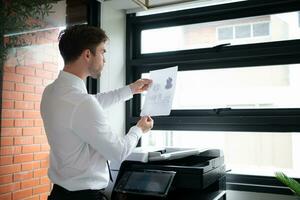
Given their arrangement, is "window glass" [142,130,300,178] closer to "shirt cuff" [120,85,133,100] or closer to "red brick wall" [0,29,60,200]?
"shirt cuff" [120,85,133,100]

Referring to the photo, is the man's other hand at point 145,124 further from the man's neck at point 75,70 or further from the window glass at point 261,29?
the window glass at point 261,29

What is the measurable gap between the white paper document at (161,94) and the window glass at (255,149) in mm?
752

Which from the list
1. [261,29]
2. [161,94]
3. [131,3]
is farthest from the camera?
[131,3]

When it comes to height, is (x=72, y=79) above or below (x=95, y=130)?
above

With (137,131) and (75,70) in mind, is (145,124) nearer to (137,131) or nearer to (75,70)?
(137,131)

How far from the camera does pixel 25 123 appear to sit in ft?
6.58

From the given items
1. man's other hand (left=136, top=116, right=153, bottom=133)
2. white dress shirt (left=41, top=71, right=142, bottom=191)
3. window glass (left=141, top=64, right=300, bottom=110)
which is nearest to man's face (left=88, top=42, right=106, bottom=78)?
white dress shirt (left=41, top=71, right=142, bottom=191)

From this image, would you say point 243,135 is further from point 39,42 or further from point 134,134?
point 39,42

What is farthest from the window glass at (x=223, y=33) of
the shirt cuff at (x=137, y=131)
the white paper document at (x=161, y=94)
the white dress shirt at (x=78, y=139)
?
the white dress shirt at (x=78, y=139)

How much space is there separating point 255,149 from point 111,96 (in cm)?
125

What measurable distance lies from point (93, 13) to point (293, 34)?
62.4 inches

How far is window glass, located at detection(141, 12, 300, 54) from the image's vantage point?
7.45 ft

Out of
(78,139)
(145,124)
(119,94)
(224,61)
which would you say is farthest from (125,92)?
(224,61)

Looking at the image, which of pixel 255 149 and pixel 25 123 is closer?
pixel 25 123
